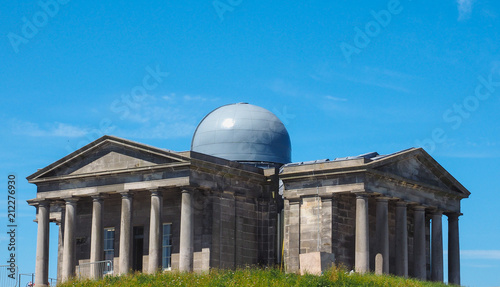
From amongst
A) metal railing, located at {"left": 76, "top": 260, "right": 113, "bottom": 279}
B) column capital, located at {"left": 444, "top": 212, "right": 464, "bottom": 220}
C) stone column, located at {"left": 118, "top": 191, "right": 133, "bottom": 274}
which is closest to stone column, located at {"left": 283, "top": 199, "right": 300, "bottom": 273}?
stone column, located at {"left": 118, "top": 191, "right": 133, "bottom": 274}

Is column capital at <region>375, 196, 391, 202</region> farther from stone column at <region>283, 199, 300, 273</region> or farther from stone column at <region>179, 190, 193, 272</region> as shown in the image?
stone column at <region>179, 190, 193, 272</region>

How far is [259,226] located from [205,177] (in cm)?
564

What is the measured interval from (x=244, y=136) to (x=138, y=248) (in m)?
9.91

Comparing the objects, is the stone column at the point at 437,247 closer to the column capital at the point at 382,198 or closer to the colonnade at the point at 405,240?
the colonnade at the point at 405,240

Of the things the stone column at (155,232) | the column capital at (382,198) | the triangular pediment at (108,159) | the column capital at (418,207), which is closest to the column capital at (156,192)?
the stone column at (155,232)

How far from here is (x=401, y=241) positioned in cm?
5881

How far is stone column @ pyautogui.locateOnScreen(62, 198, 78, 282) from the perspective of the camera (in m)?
59.9

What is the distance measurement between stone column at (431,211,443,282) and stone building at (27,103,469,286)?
72mm

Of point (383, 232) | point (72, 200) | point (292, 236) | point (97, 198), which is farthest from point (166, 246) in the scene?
point (383, 232)

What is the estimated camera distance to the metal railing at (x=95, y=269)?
2290 inches

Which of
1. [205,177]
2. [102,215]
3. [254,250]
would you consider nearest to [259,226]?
[254,250]

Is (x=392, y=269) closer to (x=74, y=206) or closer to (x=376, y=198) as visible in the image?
(x=376, y=198)

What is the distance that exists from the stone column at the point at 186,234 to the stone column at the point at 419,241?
14.0 metres

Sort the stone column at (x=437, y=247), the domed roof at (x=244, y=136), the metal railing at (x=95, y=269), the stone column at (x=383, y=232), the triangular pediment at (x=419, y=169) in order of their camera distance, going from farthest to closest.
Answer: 1. the domed roof at (x=244, y=136)
2. the stone column at (x=437, y=247)
3. the metal railing at (x=95, y=269)
4. the triangular pediment at (x=419, y=169)
5. the stone column at (x=383, y=232)
